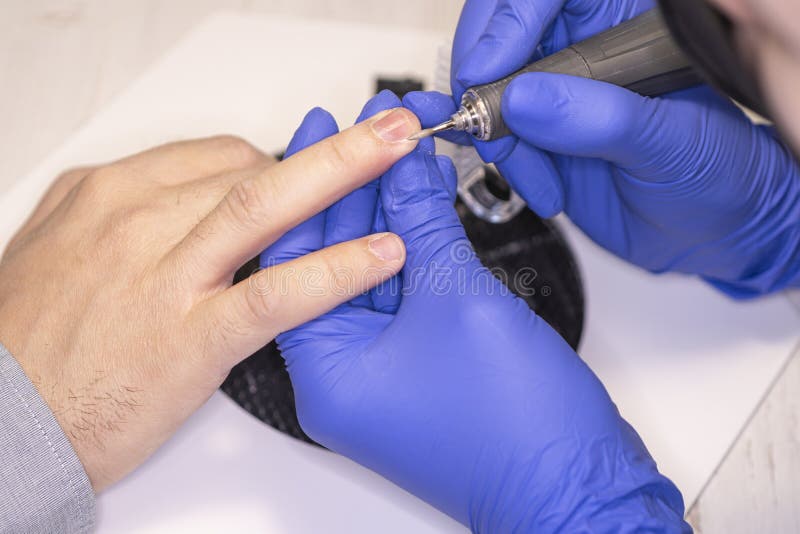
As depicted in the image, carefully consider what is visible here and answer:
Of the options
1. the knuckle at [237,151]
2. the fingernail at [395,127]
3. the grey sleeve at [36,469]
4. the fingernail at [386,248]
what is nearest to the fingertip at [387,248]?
the fingernail at [386,248]

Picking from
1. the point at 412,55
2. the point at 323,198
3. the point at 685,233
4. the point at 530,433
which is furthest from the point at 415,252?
the point at 412,55

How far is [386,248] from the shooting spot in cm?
72

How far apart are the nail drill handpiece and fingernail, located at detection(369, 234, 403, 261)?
0.37 feet

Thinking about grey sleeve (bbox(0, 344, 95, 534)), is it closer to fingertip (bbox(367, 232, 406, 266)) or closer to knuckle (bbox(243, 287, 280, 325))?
knuckle (bbox(243, 287, 280, 325))

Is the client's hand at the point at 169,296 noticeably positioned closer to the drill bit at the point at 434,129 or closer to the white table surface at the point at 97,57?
the drill bit at the point at 434,129

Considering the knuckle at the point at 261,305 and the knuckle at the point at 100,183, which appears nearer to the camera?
the knuckle at the point at 261,305

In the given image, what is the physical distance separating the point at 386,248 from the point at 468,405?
179 mm

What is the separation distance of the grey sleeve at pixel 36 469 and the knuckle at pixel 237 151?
0.36 m

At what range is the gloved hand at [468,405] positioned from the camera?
662 mm

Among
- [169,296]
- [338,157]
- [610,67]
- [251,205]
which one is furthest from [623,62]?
[169,296]

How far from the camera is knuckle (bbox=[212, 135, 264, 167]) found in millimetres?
926

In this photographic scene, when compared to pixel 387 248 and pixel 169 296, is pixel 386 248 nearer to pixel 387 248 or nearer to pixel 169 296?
pixel 387 248

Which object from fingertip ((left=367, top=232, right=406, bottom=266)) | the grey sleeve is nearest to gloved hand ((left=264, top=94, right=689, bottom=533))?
fingertip ((left=367, top=232, right=406, bottom=266))

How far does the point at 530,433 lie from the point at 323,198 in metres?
0.32
